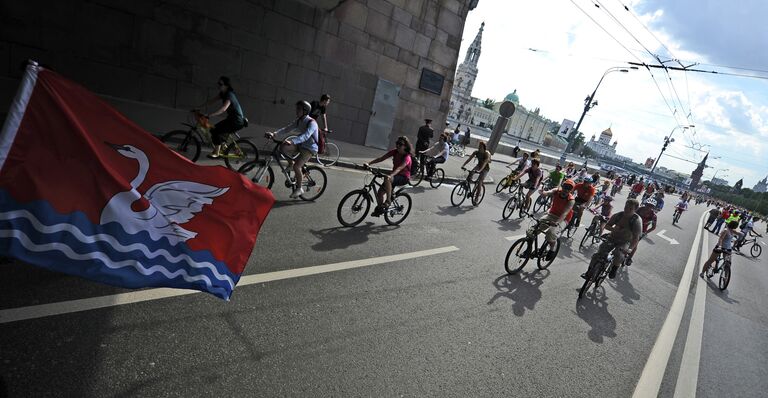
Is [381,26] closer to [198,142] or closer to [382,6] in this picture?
[382,6]

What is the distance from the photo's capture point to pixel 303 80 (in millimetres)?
13406

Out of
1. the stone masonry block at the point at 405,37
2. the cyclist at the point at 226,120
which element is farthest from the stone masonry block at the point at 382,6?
the cyclist at the point at 226,120

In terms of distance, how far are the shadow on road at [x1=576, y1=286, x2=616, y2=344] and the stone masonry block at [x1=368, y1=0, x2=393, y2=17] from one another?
41.7 feet

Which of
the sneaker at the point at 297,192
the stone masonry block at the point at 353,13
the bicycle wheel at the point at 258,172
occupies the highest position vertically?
the stone masonry block at the point at 353,13

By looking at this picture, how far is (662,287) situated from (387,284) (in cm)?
737

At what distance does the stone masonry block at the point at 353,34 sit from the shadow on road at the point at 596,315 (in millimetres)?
11893

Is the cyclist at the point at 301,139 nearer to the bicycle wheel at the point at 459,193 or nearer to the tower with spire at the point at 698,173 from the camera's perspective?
the bicycle wheel at the point at 459,193

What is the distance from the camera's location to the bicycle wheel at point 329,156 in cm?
1126

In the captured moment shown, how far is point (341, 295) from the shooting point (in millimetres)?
4438

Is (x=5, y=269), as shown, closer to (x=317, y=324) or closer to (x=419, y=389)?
(x=317, y=324)

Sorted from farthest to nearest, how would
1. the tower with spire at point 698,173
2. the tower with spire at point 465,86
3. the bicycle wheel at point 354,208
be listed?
the tower with spire at point 465,86 → the tower with spire at point 698,173 → the bicycle wheel at point 354,208

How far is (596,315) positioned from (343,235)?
433cm

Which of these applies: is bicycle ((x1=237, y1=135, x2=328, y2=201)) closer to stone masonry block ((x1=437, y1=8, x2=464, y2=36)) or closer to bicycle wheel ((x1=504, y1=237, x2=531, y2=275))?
bicycle wheel ((x1=504, y1=237, x2=531, y2=275))

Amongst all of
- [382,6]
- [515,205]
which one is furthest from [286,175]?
[382,6]
